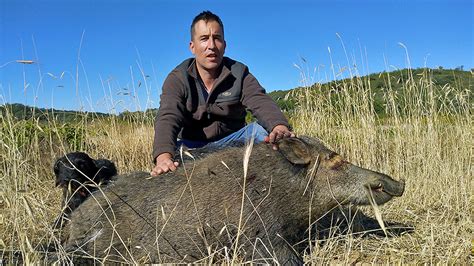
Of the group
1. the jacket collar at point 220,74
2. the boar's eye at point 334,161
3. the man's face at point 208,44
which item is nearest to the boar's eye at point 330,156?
the boar's eye at point 334,161

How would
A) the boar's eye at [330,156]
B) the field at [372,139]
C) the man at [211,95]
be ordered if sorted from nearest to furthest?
1. the boar's eye at [330,156]
2. the man at [211,95]
3. the field at [372,139]

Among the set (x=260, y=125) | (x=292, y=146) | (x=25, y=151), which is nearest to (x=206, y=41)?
(x=260, y=125)

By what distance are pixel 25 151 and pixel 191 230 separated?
3.90 m

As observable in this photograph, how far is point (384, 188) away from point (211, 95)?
2.02 meters

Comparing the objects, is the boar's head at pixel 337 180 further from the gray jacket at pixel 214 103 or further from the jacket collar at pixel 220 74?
the jacket collar at pixel 220 74

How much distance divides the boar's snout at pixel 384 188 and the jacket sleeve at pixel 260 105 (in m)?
0.99

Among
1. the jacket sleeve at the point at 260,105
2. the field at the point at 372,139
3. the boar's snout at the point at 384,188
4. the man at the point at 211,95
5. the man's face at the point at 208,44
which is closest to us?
the boar's snout at the point at 384,188

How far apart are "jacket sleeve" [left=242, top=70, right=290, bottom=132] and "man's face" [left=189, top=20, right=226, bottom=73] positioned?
0.40 metres

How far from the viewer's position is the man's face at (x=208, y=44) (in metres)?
5.02

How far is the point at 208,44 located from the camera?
5.01 metres

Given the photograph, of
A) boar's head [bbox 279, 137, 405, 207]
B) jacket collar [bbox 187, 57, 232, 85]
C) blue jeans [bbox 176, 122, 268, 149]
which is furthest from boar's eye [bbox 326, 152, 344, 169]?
jacket collar [bbox 187, 57, 232, 85]

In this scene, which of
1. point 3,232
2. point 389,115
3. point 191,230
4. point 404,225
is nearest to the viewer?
point 191,230

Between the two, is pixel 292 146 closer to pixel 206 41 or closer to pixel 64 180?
pixel 206 41

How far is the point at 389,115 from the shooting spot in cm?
735
